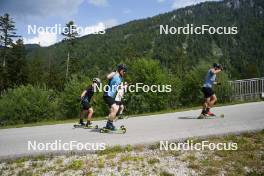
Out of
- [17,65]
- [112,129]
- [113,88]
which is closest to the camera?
[113,88]

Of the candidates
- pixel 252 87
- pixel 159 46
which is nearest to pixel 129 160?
pixel 252 87

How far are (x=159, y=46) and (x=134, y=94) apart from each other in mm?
152584

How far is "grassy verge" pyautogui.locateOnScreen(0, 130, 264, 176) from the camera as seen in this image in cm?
729

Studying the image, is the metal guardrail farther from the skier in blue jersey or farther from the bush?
the skier in blue jersey

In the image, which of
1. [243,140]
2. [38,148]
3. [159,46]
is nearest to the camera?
[243,140]

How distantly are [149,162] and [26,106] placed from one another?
19809 millimetres

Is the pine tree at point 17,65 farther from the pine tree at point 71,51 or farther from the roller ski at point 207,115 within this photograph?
the roller ski at point 207,115

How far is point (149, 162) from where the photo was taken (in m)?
7.75

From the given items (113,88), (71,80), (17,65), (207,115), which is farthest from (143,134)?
(17,65)

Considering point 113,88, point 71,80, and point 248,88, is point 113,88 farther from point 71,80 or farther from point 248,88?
point 71,80

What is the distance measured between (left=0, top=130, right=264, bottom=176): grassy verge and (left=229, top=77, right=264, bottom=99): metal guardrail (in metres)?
15.2

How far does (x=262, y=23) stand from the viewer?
191 m

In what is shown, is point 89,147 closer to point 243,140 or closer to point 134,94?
point 243,140

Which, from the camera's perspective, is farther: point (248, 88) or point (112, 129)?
point (248, 88)
